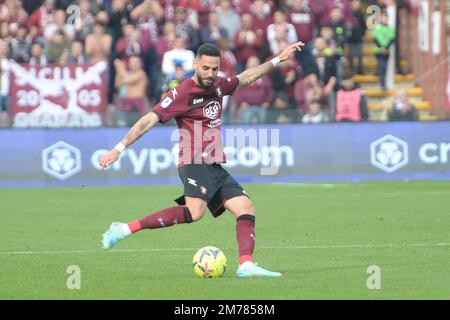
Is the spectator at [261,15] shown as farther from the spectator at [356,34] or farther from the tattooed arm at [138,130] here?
the tattooed arm at [138,130]

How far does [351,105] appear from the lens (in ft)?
81.4

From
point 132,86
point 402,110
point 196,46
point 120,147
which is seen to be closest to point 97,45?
point 132,86

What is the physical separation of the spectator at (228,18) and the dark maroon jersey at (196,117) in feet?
49.7

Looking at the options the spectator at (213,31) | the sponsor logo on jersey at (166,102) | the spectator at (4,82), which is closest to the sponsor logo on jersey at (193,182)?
the sponsor logo on jersey at (166,102)

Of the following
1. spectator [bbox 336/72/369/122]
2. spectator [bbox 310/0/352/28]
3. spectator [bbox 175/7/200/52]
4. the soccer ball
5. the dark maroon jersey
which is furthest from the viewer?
spectator [bbox 310/0/352/28]

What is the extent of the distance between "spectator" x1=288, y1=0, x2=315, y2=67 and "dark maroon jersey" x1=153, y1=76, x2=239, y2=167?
1534 centimetres

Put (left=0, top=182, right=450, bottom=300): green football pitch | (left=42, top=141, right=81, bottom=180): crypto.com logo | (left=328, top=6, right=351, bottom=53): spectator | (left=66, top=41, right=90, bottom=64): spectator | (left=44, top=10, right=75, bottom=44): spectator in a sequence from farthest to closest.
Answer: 1. (left=328, top=6, right=351, bottom=53): spectator
2. (left=44, top=10, right=75, bottom=44): spectator
3. (left=66, top=41, right=90, bottom=64): spectator
4. (left=42, top=141, right=81, bottom=180): crypto.com logo
5. (left=0, top=182, right=450, bottom=300): green football pitch

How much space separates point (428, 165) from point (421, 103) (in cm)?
303

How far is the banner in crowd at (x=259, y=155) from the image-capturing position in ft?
78.0

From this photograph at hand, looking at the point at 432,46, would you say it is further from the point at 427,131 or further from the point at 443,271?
the point at 443,271

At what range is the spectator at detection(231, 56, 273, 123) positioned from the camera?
24.4 meters

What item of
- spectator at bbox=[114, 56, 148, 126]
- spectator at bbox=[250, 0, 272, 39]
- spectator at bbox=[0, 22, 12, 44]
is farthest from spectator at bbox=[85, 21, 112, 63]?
spectator at bbox=[250, 0, 272, 39]

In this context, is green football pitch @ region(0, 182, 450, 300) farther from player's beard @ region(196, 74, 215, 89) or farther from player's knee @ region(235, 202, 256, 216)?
player's beard @ region(196, 74, 215, 89)

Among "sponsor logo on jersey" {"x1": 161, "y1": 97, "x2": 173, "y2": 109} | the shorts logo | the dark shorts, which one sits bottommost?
the dark shorts
